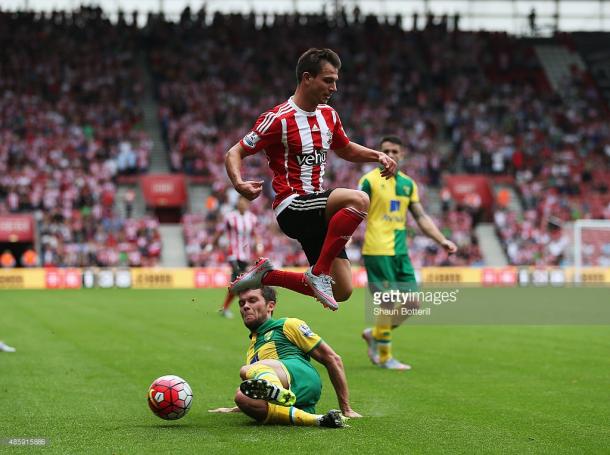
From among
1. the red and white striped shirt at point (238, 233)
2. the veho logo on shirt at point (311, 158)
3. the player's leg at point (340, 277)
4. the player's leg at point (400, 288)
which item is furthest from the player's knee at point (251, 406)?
the red and white striped shirt at point (238, 233)

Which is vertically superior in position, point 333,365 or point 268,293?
point 268,293

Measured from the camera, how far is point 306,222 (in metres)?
8.03

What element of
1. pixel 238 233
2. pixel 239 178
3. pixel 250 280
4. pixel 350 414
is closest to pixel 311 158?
pixel 239 178

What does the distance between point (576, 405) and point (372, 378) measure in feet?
9.08

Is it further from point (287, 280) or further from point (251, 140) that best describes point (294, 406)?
point (251, 140)

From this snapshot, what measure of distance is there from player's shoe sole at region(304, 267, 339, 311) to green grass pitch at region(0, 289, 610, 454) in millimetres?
996

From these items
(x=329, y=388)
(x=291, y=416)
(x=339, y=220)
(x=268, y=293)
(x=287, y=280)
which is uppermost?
(x=339, y=220)

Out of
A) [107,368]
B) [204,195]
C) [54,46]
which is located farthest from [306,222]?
[54,46]

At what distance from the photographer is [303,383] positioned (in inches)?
313

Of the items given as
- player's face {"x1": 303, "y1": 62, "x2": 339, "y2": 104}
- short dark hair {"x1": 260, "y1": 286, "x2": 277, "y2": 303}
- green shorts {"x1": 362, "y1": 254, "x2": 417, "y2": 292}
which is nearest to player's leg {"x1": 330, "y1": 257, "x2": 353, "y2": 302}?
short dark hair {"x1": 260, "y1": 286, "x2": 277, "y2": 303}

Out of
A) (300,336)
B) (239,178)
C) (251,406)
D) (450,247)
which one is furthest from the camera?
(450,247)

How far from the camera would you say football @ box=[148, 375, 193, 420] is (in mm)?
7934

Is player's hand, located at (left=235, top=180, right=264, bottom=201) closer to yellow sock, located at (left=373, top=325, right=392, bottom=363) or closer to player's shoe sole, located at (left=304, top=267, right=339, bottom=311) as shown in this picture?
player's shoe sole, located at (left=304, top=267, right=339, bottom=311)

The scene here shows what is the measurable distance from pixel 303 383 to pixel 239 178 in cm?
176
